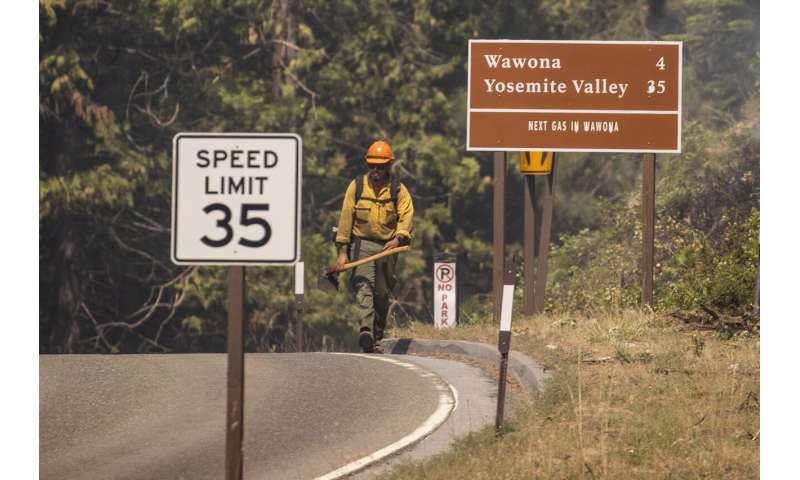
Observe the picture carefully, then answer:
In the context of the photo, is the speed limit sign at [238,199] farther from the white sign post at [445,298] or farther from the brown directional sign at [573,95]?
the white sign post at [445,298]

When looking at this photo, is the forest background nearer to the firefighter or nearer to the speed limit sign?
the firefighter

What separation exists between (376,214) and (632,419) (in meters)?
6.19

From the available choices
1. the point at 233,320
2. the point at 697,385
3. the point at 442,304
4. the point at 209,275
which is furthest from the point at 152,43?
the point at 233,320

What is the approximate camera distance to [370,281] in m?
15.7

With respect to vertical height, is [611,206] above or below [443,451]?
above

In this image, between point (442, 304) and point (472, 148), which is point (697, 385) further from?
point (442, 304)

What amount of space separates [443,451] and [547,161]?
9301mm

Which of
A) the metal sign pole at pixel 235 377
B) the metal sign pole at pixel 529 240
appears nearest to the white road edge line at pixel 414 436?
the metal sign pole at pixel 235 377

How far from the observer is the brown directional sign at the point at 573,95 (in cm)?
1783

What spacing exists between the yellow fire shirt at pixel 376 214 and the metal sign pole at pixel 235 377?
7.81 m

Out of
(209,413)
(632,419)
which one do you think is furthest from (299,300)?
(632,419)

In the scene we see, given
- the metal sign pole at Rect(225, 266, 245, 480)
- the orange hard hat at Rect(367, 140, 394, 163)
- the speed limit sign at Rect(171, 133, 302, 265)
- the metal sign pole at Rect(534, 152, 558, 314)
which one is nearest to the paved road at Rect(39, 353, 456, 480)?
the metal sign pole at Rect(225, 266, 245, 480)

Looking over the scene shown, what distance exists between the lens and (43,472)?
9758 mm

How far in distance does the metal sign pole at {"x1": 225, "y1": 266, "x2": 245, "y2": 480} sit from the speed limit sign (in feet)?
0.56
